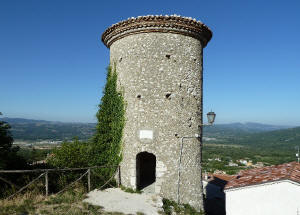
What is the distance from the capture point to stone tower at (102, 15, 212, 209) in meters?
8.99

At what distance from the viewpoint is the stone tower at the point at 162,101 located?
899 cm

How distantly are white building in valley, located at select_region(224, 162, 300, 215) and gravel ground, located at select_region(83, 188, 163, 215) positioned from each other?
15.5 ft

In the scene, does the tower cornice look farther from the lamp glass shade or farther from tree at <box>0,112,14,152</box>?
tree at <box>0,112,14,152</box>

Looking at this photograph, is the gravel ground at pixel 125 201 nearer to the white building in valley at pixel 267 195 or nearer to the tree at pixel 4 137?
the tree at pixel 4 137

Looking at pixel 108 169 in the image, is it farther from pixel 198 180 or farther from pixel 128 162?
pixel 198 180

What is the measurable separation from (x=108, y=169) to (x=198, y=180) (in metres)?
4.08

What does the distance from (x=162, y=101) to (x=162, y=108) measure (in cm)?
30

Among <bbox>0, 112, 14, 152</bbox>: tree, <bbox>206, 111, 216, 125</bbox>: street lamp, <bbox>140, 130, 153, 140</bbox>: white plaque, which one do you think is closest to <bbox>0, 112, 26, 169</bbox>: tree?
<bbox>0, 112, 14, 152</bbox>: tree

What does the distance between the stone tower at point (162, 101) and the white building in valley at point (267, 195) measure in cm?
256

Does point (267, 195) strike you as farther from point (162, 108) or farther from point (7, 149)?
point (7, 149)

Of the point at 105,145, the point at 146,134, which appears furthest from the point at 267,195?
the point at 105,145

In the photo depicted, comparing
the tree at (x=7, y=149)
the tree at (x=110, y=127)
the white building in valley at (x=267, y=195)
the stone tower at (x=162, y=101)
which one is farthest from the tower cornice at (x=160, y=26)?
the white building in valley at (x=267, y=195)

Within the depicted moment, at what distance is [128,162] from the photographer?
366 inches

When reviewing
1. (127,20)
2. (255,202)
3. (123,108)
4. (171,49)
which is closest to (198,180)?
(255,202)
